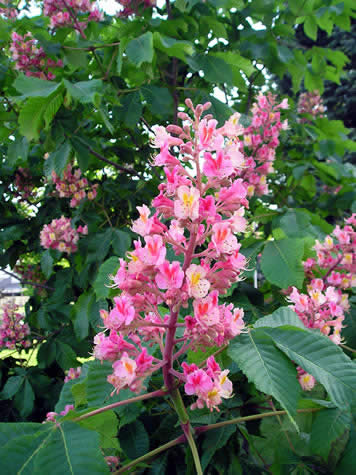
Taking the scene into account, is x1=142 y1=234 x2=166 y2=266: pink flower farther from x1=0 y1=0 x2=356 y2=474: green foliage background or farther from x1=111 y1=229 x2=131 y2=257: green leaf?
x1=111 y1=229 x2=131 y2=257: green leaf

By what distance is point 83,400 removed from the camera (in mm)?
1081

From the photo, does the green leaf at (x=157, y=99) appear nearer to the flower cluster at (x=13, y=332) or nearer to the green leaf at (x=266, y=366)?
the green leaf at (x=266, y=366)

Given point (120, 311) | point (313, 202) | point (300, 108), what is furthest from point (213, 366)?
point (300, 108)

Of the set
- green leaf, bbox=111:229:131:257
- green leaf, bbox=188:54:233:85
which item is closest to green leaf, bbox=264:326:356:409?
green leaf, bbox=111:229:131:257

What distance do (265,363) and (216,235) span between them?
0.29 m

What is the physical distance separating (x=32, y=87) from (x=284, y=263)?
3.94ft

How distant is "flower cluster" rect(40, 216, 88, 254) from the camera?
2.46 m

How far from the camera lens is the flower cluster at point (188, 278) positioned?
2.70 feet

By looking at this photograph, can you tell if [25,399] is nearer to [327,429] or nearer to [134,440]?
[134,440]

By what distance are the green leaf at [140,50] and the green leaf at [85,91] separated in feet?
0.56

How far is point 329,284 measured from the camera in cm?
162

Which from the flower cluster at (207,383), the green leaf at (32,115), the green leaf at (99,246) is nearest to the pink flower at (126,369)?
the flower cluster at (207,383)

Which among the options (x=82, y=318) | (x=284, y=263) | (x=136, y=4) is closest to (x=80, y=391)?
(x=284, y=263)

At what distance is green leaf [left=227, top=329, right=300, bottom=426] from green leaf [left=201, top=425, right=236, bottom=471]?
43 centimetres
